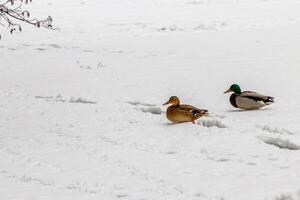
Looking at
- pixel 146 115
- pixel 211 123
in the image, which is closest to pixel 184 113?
pixel 211 123

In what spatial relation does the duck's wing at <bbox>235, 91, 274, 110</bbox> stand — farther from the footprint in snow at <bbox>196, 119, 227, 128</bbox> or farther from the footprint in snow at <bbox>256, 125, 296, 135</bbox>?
the footprint in snow at <bbox>256, 125, 296, 135</bbox>

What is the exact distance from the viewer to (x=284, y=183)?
560 centimetres

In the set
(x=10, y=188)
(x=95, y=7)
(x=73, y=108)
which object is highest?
(x=95, y=7)

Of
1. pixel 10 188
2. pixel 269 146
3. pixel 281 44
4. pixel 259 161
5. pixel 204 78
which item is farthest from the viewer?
pixel 281 44

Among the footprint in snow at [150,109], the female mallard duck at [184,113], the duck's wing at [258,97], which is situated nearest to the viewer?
the female mallard duck at [184,113]

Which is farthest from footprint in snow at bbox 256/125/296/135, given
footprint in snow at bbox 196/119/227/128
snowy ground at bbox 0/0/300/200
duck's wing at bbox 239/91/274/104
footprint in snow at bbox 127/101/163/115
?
footprint in snow at bbox 127/101/163/115

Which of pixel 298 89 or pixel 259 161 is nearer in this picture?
pixel 259 161

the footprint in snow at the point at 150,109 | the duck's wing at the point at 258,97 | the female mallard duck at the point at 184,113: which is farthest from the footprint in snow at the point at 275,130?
the footprint in snow at the point at 150,109

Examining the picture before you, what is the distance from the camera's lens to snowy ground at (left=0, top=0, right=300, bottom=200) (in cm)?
586

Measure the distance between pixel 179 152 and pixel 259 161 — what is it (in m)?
0.92

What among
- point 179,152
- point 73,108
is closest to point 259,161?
point 179,152

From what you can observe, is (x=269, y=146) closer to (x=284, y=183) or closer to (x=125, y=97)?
(x=284, y=183)

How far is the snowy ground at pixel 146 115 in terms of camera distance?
5863 millimetres

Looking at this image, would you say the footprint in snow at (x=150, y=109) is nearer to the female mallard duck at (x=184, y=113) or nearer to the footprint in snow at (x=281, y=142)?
the female mallard duck at (x=184, y=113)
